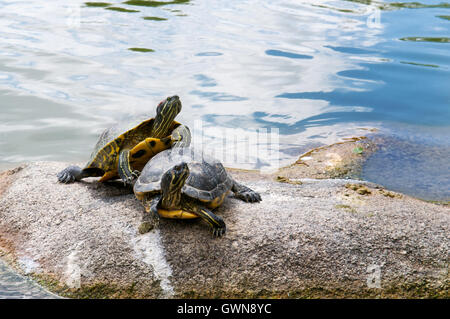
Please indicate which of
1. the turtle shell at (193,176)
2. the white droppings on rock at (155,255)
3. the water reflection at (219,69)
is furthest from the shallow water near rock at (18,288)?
the water reflection at (219,69)

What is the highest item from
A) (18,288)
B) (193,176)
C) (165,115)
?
(165,115)

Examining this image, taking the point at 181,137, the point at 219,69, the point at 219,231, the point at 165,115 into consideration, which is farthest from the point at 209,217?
the point at 219,69

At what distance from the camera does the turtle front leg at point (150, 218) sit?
3140 millimetres

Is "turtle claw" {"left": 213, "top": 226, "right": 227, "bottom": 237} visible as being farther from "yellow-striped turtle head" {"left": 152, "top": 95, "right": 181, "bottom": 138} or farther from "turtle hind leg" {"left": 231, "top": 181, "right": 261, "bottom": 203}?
"yellow-striped turtle head" {"left": 152, "top": 95, "right": 181, "bottom": 138}

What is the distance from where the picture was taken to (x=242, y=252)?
312 centimetres

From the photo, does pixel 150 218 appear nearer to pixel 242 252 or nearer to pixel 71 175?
pixel 242 252

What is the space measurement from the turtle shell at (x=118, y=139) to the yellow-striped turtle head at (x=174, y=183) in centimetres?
112

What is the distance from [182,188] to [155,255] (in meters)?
0.48

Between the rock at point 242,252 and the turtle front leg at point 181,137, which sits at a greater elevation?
the turtle front leg at point 181,137

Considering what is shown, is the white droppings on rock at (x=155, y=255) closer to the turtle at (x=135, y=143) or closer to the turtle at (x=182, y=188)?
the turtle at (x=182, y=188)

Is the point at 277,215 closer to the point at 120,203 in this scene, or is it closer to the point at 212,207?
the point at 212,207

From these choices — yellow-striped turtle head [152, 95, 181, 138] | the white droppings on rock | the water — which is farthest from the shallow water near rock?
the water

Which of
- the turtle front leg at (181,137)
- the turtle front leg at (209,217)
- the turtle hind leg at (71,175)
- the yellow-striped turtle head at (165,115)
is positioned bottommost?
the turtle hind leg at (71,175)

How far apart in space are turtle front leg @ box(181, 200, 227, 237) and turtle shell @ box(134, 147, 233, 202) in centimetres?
7
